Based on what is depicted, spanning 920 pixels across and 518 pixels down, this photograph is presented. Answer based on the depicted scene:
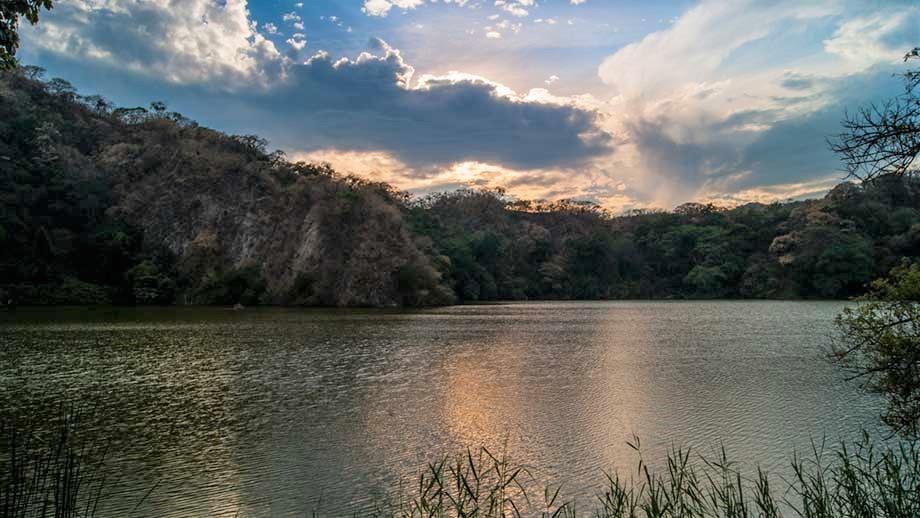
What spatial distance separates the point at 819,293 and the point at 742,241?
15.1 meters

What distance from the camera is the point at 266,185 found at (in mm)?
71625

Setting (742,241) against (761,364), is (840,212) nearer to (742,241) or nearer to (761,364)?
(742,241)

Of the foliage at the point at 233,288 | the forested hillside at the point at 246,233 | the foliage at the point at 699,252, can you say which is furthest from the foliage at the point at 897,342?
the foliage at the point at 699,252

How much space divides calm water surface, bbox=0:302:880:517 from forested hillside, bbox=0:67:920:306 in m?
33.4

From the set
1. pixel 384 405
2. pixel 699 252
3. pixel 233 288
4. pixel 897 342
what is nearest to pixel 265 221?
pixel 233 288

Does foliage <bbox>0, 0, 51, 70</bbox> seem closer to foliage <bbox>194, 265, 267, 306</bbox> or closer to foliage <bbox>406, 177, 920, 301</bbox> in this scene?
foliage <bbox>194, 265, 267, 306</bbox>

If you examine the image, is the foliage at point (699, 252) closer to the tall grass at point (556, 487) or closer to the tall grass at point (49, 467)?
the tall grass at point (49, 467)

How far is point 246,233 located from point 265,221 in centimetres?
253

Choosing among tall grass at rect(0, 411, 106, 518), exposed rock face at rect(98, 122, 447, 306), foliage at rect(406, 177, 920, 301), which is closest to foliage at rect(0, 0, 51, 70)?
tall grass at rect(0, 411, 106, 518)

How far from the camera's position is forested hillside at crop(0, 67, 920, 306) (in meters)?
60.8

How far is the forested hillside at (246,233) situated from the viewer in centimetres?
6075

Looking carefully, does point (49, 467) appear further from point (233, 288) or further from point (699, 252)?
point (699, 252)

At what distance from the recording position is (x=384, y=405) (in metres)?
14.8

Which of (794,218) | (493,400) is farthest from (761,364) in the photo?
(794,218)
